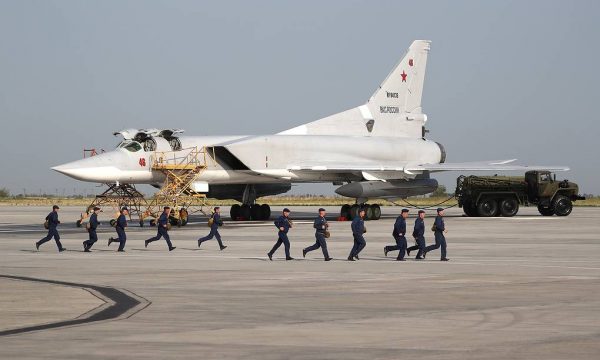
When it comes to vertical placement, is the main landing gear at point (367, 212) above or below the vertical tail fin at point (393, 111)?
below

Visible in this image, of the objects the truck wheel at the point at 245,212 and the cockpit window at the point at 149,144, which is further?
the truck wheel at the point at 245,212

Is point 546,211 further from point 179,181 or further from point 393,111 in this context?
point 179,181

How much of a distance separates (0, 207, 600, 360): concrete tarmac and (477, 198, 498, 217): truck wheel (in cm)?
2067

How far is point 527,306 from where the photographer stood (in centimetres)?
1566

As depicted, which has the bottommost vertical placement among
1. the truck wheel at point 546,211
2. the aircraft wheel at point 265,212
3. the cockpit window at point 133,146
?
the truck wheel at point 546,211

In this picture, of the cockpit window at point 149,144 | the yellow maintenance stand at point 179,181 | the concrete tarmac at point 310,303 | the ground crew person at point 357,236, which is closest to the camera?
the concrete tarmac at point 310,303

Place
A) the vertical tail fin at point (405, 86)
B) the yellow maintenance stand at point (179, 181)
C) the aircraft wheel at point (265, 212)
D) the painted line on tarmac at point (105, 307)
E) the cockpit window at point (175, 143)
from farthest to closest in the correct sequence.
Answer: the vertical tail fin at point (405, 86) → the aircraft wheel at point (265, 212) → the cockpit window at point (175, 143) → the yellow maintenance stand at point (179, 181) → the painted line on tarmac at point (105, 307)

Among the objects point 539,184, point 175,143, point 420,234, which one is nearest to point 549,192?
point 539,184

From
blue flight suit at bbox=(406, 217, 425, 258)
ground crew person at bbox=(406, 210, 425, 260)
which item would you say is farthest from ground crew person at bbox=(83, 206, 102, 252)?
blue flight suit at bbox=(406, 217, 425, 258)

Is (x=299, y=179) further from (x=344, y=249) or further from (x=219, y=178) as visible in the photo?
(x=344, y=249)

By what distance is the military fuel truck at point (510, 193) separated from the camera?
5194 cm

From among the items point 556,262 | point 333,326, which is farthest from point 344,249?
point 333,326

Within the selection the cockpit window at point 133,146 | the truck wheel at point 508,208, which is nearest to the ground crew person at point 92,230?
the cockpit window at point 133,146

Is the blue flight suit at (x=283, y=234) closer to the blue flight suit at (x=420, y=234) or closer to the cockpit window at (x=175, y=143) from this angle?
the blue flight suit at (x=420, y=234)
